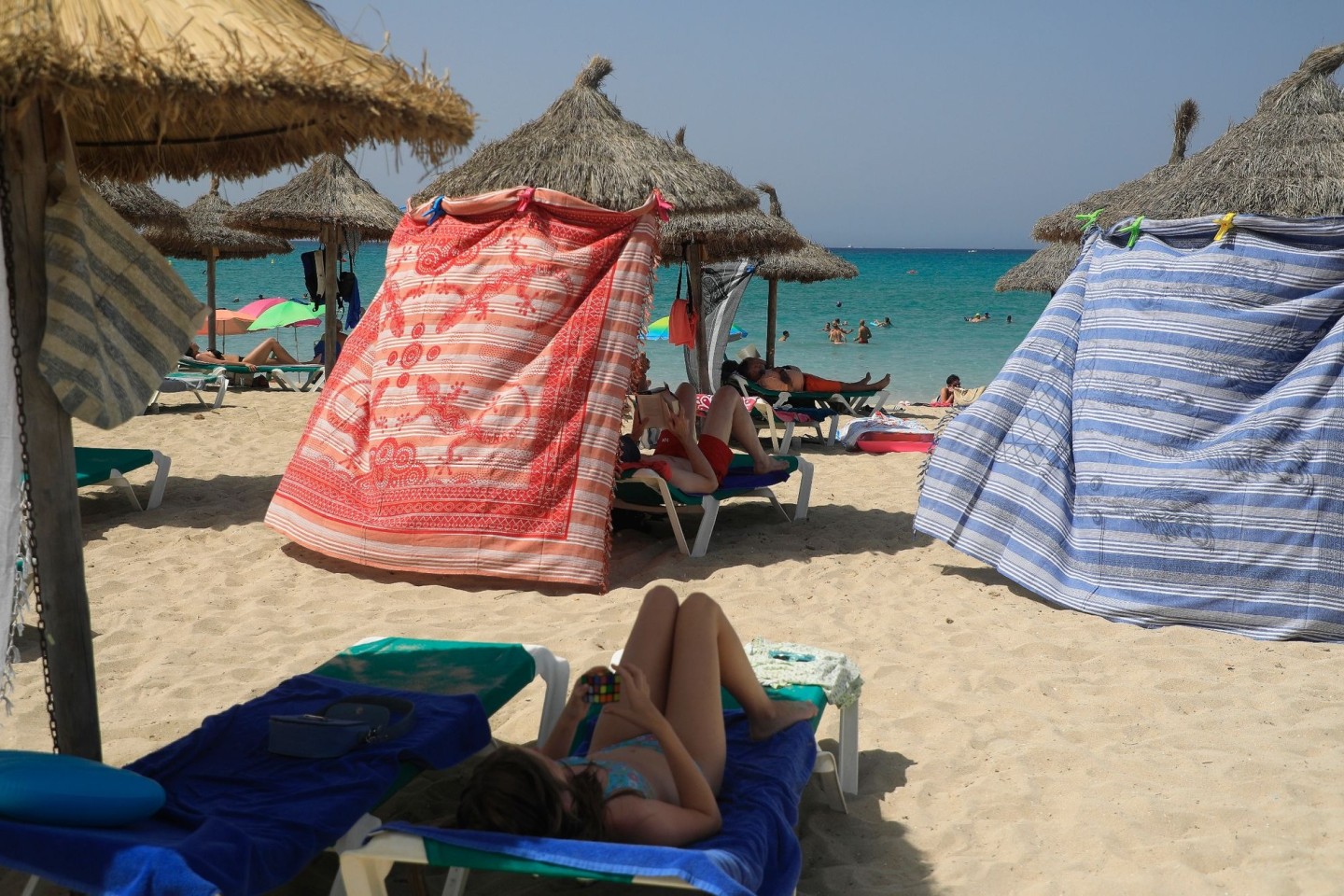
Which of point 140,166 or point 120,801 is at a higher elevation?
point 140,166

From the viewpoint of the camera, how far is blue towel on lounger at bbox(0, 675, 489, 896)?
6.56 feet

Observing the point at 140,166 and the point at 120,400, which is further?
the point at 140,166

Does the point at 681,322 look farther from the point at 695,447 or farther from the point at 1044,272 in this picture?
the point at 1044,272

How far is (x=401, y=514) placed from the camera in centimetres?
552

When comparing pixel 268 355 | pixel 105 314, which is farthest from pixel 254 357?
pixel 105 314

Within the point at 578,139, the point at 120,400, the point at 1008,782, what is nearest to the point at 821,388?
the point at 578,139

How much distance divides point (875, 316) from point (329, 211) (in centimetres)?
2966

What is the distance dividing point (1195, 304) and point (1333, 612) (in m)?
1.56

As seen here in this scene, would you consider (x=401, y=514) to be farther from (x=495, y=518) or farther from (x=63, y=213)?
(x=63, y=213)

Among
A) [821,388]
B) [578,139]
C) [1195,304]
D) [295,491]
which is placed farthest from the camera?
[821,388]

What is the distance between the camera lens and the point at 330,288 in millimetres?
12383

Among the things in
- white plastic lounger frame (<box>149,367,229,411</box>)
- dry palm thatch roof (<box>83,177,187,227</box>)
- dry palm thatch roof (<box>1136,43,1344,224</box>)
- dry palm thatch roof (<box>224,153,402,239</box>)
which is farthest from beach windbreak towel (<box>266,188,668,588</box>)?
dry palm thatch roof (<box>224,153,402,239</box>)

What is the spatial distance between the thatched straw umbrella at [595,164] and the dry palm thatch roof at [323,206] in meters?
5.69

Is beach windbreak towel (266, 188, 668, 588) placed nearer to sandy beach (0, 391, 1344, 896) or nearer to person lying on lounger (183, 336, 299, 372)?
sandy beach (0, 391, 1344, 896)
